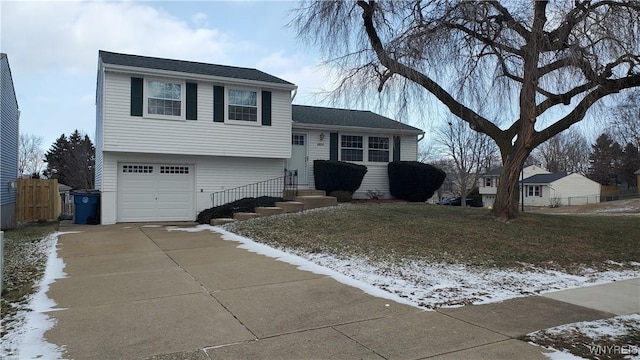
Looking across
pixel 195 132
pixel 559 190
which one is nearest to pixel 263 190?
pixel 195 132

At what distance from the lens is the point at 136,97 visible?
48.4 ft

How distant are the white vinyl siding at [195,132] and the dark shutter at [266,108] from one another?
6.1 inches

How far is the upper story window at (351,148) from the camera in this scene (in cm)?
1919

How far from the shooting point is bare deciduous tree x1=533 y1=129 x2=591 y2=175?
232 feet

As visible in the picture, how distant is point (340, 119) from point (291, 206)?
6486mm

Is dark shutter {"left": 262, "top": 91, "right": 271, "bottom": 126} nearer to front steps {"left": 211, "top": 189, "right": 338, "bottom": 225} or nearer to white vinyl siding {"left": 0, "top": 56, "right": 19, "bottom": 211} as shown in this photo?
front steps {"left": 211, "top": 189, "right": 338, "bottom": 225}

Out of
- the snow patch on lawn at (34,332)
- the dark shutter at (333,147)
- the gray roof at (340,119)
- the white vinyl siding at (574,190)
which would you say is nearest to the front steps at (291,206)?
the dark shutter at (333,147)

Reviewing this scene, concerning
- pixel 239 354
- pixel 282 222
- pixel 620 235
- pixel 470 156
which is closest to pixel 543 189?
pixel 470 156

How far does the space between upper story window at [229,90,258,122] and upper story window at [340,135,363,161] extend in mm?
4385

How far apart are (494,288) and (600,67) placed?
6624 millimetres

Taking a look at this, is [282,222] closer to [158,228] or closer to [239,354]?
[158,228]

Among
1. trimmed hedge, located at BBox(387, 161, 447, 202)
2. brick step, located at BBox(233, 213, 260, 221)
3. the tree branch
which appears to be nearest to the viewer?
the tree branch

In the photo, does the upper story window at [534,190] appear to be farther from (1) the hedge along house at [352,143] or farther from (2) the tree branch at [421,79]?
(2) the tree branch at [421,79]

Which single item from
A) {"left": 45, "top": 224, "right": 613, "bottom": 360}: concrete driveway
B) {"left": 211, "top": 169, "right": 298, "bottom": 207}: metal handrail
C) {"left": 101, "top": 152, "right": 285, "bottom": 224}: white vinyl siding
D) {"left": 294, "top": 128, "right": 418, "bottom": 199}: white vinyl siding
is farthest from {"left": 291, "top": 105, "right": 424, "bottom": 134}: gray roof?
{"left": 45, "top": 224, "right": 613, "bottom": 360}: concrete driveway
